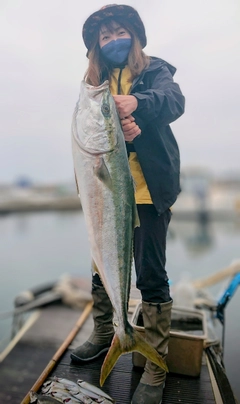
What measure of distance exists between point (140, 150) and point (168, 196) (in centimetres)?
39

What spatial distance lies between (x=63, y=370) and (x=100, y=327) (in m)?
0.46

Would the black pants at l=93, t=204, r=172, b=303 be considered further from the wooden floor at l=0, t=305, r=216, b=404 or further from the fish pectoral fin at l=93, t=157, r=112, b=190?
the wooden floor at l=0, t=305, r=216, b=404

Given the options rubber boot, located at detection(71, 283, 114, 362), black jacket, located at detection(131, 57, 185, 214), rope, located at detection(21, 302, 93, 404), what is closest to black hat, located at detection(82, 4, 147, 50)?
black jacket, located at detection(131, 57, 185, 214)

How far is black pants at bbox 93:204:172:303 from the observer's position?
2.39 meters

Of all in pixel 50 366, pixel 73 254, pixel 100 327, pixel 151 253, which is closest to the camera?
pixel 151 253

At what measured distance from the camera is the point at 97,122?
77.3 inches

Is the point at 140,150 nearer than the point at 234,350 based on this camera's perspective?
Yes

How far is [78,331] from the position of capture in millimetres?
3654

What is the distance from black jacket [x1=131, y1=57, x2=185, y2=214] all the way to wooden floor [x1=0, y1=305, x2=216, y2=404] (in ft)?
4.77

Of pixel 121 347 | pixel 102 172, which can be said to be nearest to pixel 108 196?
pixel 102 172

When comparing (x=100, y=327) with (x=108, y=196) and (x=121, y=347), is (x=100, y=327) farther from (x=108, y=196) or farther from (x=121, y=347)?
(x=108, y=196)

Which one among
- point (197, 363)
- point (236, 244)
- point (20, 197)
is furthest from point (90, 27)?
point (20, 197)

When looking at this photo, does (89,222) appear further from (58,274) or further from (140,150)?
(58,274)

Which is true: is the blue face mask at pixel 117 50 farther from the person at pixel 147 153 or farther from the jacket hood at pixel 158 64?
the jacket hood at pixel 158 64
